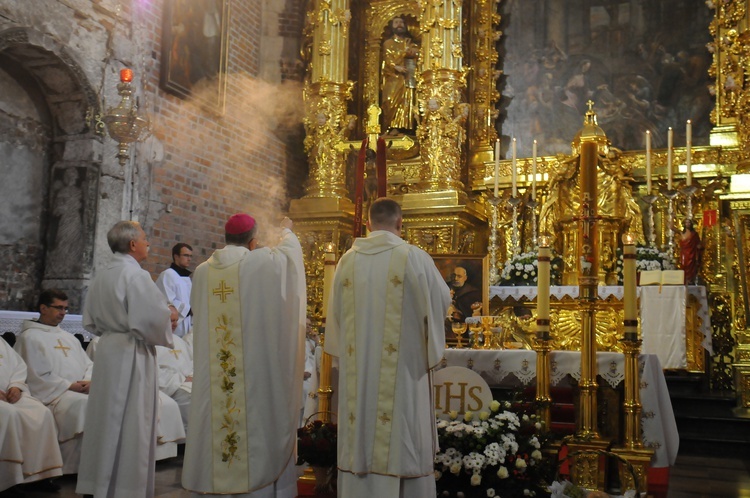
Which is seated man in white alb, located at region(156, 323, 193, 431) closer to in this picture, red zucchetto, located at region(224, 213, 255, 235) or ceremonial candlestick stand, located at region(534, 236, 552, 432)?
red zucchetto, located at region(224, 213, 255, 235)

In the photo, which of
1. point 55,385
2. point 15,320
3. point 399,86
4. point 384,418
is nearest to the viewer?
point 384,418

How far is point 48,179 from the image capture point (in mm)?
8078

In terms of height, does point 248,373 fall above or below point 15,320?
below

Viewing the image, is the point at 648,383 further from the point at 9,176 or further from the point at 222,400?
the point at 9,176

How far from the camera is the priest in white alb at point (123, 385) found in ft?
15.1

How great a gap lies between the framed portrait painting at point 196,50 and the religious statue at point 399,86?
2205 millimetres

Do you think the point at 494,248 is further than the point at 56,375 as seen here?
Yes

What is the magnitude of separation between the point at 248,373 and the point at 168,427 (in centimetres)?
245

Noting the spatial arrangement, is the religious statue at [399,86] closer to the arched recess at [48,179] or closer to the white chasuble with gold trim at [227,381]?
the arched recess at [48,179]

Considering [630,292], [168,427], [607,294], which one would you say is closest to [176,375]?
[168,427]

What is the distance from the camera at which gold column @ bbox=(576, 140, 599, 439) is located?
490 cm

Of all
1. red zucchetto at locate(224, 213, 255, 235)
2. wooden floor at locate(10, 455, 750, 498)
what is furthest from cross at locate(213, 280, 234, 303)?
wooden floor at locate(10, 455, 750, 498)

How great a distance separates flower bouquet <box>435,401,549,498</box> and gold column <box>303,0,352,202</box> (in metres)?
6.22

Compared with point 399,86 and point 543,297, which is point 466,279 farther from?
point 399,86
